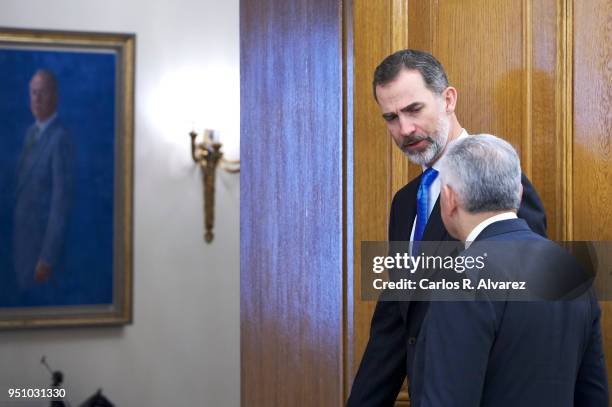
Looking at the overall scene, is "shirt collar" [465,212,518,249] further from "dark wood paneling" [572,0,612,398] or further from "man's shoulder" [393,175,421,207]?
"dark wood paneling" [572,0,612,398]

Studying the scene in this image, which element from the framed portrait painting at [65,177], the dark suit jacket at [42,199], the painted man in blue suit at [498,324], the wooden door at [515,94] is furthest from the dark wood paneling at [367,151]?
the dark suit jacket at [42,199]

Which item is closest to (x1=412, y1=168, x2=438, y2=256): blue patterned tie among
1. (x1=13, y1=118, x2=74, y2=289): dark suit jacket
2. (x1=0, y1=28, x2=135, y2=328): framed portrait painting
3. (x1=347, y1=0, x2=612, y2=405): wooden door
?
(x1=347, y1=0, x2=612, y2=405): wooden door

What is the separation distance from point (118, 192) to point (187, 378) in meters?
1.24

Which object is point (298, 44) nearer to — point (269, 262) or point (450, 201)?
point (269, 262)

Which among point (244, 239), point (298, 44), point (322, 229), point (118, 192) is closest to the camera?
point (322, 229)

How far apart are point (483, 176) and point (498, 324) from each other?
0.28 meters

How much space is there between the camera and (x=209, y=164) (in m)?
5.31

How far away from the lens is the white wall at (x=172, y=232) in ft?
17.3

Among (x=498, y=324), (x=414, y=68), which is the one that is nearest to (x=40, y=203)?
(x=414, y=68)

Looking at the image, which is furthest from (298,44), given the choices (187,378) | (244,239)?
(187,378)

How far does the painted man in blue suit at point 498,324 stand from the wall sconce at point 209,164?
3657 millimetres

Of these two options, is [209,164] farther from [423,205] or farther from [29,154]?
[423,205]

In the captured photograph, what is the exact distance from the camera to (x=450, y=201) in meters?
1.69

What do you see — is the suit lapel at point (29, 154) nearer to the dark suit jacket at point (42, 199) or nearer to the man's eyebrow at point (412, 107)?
the dark suit jacket at point (42, 199)
